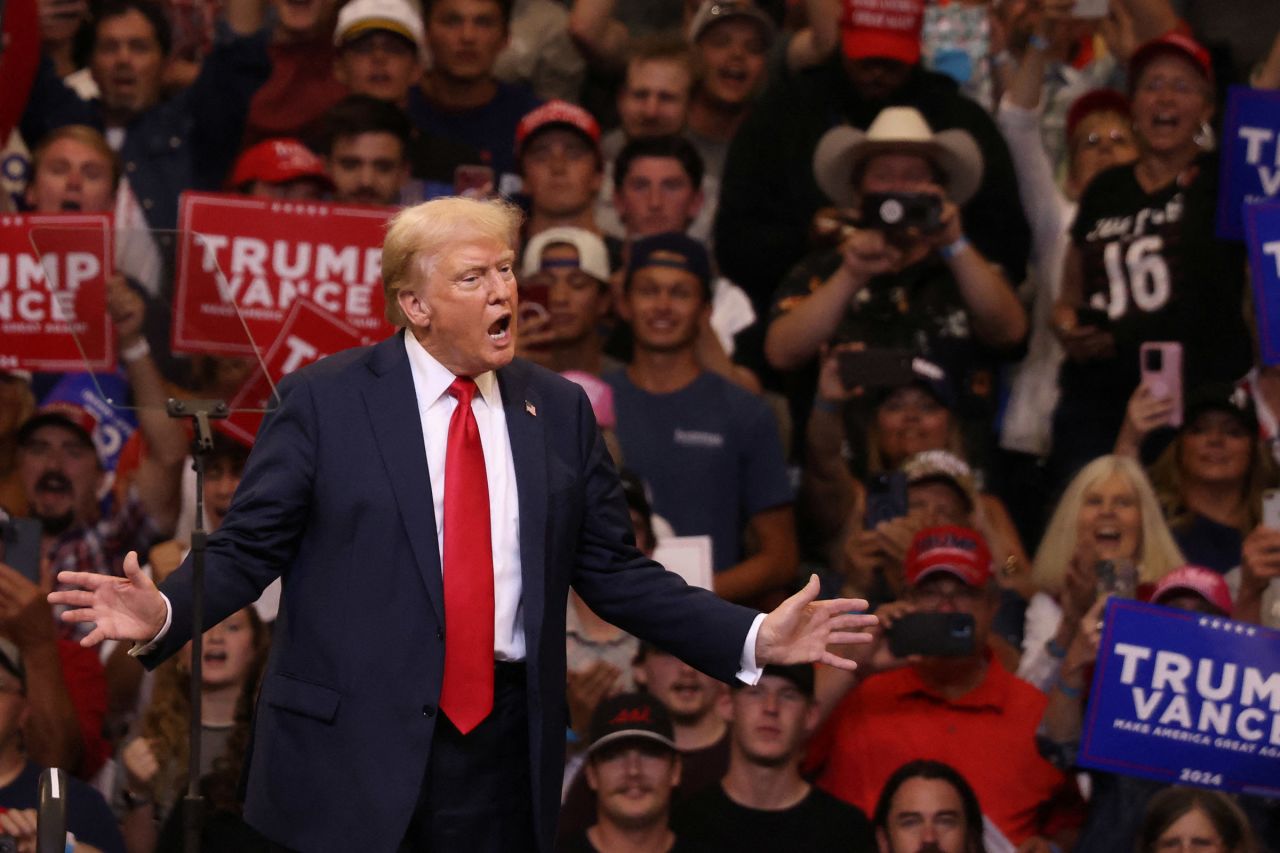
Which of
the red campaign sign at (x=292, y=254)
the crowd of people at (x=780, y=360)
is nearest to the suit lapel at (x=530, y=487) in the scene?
the crowd of people at (x=780, y=360)

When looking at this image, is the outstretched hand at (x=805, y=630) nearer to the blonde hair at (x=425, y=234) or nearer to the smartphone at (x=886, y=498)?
the blonde hair at (x=425, y=234)

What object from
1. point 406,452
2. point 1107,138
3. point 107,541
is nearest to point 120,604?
point 406,452

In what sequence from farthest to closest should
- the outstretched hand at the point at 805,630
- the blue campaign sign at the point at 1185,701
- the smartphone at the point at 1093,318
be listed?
the smartphone at the point at 1093,318, the blue campaign sign at the point at 1185,701, the outstretched hand at the point at 805,630

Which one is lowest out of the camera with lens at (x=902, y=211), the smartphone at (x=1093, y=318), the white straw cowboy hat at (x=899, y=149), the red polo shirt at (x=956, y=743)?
the red polo shirt at (x=956, y=743)

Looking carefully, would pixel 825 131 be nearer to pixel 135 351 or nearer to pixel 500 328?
pixel 135 351

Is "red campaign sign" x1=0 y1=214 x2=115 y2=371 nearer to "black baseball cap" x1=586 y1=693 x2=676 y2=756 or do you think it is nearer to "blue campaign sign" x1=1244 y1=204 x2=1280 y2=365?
"black baseball cap" x1=586 y1=693 x2=676 y2=756

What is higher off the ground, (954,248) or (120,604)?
(954,248)

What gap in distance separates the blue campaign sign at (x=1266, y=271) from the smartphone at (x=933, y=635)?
1.18 m

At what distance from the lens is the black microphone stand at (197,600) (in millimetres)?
3160

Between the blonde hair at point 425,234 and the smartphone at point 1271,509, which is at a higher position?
the blonde hair at point 425,234

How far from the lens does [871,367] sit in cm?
609

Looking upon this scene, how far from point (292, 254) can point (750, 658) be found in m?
2.86

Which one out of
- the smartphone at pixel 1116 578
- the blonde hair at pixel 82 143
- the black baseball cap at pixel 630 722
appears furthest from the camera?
the blonde hair at pixel 82 143

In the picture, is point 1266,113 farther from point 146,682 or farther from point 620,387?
point 146,682
